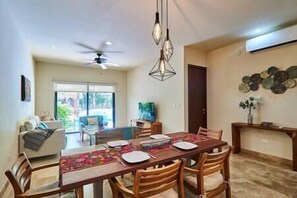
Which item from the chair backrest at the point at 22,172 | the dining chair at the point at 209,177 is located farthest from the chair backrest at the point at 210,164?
the chair backrest at the point at 22,172

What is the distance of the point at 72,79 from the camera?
7.02m

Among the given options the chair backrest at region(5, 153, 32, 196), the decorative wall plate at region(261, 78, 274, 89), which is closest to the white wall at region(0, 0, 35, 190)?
the chair backrest at region(5, 153, 32, 196)

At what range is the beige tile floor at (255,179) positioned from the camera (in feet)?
8.01

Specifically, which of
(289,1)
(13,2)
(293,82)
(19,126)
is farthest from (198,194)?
(19,126)

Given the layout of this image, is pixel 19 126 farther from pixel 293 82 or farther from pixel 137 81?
pixel 293 82

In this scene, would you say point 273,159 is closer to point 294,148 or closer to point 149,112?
point 294,148

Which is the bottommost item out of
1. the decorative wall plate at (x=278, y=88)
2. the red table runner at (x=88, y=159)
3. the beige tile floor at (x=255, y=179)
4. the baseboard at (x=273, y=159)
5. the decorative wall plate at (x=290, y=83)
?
the beige tile floor at (x=255, y=179)

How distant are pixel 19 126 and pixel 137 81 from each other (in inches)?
174

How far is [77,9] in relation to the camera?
2.72 meters

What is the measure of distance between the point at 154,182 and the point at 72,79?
262 inches

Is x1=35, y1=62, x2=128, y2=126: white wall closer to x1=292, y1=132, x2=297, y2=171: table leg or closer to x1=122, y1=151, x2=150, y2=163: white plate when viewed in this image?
x1=122, y1=151, x2=150, y2=163: white plate

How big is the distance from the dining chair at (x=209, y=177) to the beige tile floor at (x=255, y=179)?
320 mm

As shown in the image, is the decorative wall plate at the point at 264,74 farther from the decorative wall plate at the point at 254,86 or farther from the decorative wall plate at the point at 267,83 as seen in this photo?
the decorative wall plate at the point at 254,86

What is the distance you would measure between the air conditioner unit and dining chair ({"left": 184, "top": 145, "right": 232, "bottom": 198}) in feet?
9.48
